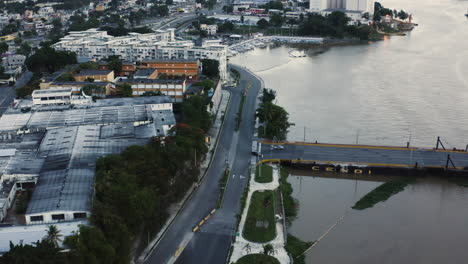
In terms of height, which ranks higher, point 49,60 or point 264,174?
point 49,60

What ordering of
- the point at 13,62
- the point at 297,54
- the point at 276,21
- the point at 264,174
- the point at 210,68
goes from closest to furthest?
the point at 264,174
the point at 210,68
the point at 13,62
the point at 297,54
the point at 276,21

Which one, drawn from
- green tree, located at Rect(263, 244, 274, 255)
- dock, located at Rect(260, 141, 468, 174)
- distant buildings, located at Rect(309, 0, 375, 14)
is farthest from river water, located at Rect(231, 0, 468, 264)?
distant buildings, located at Rect(309, 0, 375, 14)

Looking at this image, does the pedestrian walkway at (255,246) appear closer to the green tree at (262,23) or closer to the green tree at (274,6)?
the green tree at (262,23)

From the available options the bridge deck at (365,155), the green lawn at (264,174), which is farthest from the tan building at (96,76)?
the green lawn at (264,174)

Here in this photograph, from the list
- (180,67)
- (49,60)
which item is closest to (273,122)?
(180,67)

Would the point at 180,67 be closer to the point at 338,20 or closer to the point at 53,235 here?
the point at 53,235

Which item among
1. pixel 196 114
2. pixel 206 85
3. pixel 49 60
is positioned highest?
pixel 49 60

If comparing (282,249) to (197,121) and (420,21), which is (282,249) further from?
(420,21)
